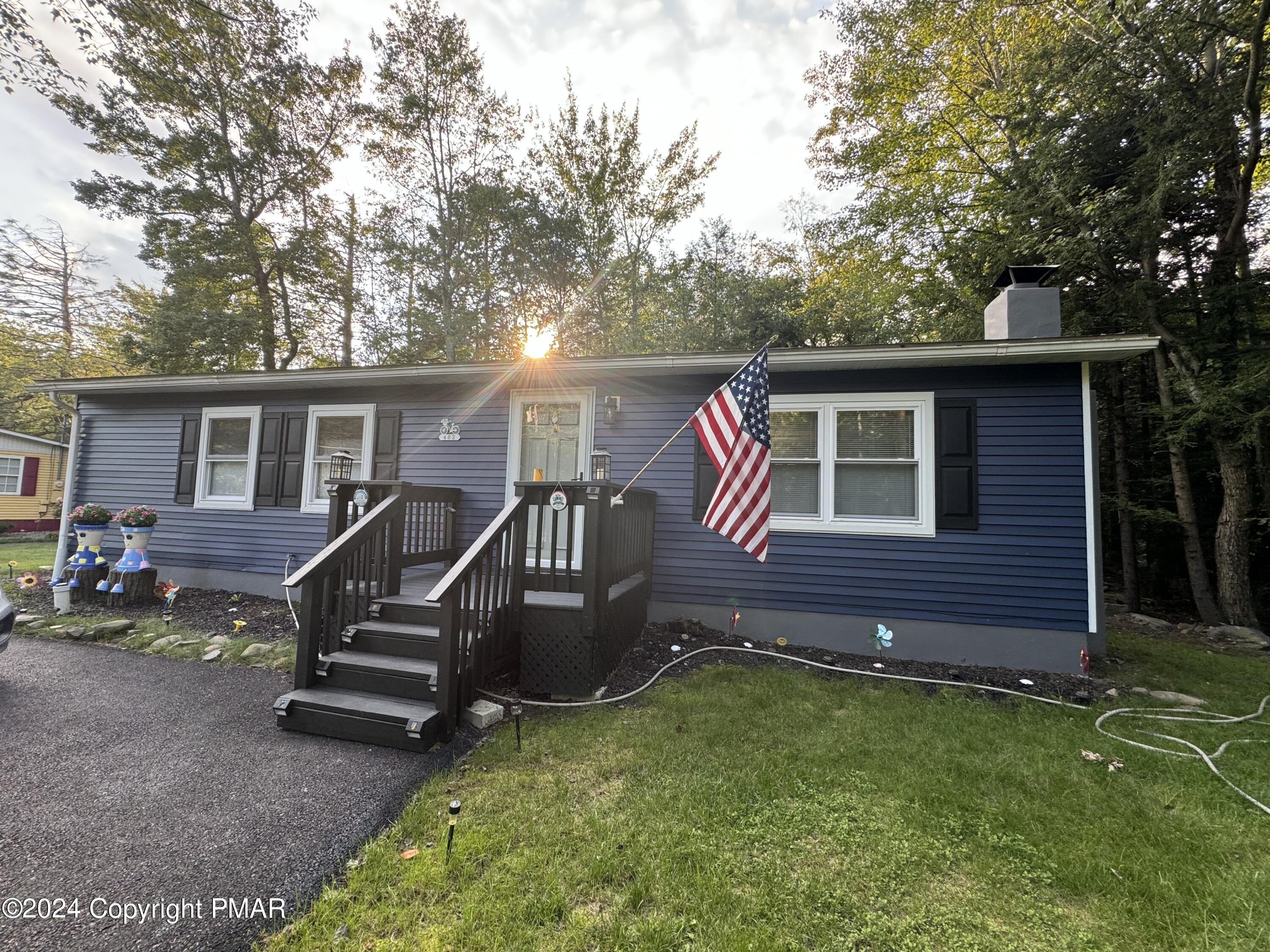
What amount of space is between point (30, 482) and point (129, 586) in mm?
14339

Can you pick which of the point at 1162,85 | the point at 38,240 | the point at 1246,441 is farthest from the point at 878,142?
the point at 38,240

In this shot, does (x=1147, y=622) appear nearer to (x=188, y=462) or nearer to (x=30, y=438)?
(x=188, y=462)

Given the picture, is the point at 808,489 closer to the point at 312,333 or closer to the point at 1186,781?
the point at 1186,781

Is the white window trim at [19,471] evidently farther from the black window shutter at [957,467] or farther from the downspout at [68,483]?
the black window shutter at [957,467]

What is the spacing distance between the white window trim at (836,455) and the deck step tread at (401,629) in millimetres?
3192

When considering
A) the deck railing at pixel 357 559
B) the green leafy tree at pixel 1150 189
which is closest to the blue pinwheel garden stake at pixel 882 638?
the deck railing at pixel 357 559

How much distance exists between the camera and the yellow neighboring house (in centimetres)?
1357

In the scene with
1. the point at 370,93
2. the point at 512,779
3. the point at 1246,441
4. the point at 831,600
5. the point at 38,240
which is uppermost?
the point at 370,93

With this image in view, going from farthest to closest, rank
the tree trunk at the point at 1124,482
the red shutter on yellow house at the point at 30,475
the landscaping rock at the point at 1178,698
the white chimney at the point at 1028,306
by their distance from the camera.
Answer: the red shutter on yellow house at the point at 30,475 < the tree trunk at the point at 1124,482 < the white chimney at the point at 1028,306 < the landscaping rock at the point at 1178,698

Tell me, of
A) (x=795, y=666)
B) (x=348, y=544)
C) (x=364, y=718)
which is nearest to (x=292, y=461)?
(x=348, y=544)

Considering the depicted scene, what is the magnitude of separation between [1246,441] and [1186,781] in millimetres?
6271

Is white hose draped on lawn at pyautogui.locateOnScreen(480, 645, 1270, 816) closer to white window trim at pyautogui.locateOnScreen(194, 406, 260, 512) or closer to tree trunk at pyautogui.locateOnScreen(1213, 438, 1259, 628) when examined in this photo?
tree trunk at pyautogui.locateOnScreen(1213, 438, 1259, 628)

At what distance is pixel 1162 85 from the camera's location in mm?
6223

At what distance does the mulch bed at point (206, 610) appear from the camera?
16.2ft
